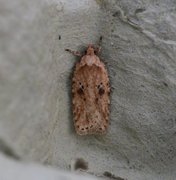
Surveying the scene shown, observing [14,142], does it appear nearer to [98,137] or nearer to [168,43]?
[98,137]

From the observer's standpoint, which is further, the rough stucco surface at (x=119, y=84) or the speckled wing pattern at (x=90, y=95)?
the speckled wing pattern at (x=90, y=95)

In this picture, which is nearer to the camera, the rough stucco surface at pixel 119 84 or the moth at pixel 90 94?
the rough stucco surface at pixel 119 84

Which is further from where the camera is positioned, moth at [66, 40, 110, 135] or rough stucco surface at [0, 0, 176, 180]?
moth at [66, 40, 110, 135]

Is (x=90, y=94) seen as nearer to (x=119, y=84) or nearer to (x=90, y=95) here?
(x=90, y=95)

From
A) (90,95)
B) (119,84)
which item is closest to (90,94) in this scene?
(90,95)

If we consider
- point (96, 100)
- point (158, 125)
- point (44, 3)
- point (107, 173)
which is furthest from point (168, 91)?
point (44, 3)
